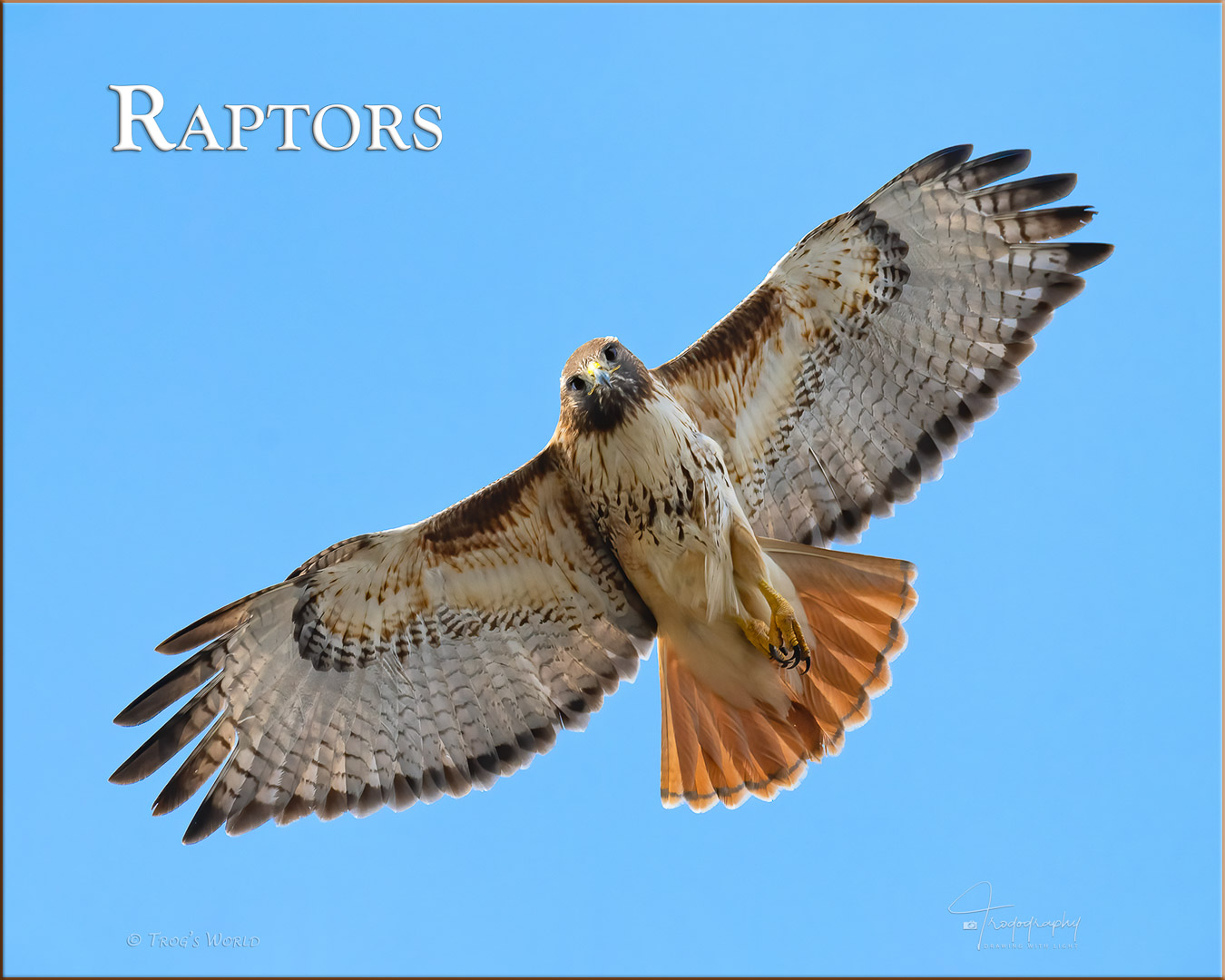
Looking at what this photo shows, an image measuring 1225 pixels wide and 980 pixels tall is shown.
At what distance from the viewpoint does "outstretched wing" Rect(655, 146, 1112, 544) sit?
859 centimetres

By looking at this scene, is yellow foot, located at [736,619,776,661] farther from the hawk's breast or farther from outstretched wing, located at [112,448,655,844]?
outstretched wing, located at [112,448,655,844]

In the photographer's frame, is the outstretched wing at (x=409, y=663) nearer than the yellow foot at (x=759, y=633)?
No

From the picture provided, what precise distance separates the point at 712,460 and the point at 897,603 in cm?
139

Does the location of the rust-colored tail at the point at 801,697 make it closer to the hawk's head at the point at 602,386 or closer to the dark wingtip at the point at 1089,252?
the hawk's head at the point at 602,386

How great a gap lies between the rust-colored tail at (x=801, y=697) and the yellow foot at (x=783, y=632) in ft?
0.51

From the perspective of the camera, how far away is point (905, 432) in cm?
893

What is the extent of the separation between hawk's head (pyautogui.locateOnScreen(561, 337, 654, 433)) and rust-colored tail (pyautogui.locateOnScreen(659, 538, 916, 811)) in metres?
1.28

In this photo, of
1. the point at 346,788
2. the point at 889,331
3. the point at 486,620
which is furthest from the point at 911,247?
the point at 346,788

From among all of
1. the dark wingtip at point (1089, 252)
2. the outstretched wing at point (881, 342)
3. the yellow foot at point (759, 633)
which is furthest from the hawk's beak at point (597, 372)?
the dark wingtip at point (1089, 252)

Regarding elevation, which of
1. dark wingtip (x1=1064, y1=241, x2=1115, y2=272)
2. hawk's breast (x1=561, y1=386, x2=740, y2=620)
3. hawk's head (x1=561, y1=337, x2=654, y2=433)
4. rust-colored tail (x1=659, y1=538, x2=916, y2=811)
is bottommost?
rust-colored tail (x1=659, y1=538, x2=916, y2=811)

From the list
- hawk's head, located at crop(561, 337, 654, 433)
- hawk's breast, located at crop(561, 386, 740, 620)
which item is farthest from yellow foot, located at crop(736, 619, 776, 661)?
hawk's head, located at crop(561, 337, 654, 433)

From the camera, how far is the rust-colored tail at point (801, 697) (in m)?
8.55

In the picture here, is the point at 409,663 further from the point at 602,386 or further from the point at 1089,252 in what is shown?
the point at 1089,252

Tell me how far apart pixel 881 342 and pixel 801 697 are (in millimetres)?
2229
